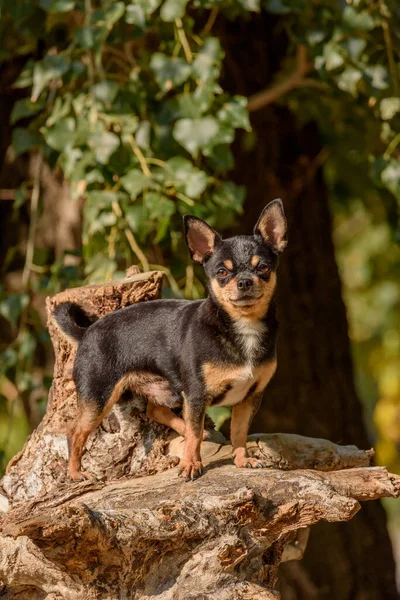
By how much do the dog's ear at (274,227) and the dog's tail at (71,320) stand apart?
33.2 inches

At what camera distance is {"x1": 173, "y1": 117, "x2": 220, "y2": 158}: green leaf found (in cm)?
513

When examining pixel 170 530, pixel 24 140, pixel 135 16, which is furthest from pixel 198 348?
pixel 24 140

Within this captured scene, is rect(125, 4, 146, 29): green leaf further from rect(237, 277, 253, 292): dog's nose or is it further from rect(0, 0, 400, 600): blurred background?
rect(237, 277, 253, 292): dog's nose

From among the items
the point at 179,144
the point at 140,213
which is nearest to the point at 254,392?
the point at 140,213

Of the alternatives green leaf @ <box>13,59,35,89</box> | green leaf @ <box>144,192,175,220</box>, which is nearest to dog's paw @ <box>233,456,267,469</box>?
green leaf @ <box>144,192,175,220</box>

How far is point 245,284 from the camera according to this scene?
12.4 ft

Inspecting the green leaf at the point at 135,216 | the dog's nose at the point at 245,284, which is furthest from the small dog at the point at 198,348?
the green leaf at the point at 135,216

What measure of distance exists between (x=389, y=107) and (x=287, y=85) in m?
0.87

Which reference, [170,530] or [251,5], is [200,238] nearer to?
[170,530]

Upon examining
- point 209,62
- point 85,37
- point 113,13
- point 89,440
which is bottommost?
point 89,440

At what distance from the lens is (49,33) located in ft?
19.4

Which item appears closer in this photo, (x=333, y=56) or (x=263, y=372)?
(x=263, y=372)

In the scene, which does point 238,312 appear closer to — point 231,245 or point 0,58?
point 231,245

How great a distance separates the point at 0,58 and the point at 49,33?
0.43m
